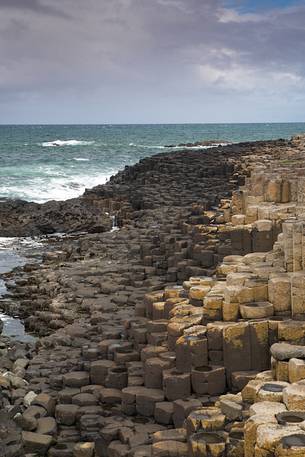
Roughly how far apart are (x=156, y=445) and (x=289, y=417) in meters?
2.13

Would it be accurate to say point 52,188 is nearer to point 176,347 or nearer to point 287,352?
point 176,347

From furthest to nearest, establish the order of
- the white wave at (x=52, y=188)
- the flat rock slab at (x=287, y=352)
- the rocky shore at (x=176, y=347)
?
1. the white wave at (x=52, y=188)
2. the flat rock slab at (x=287, y=352)
3. the rocky shore at (x=176, y=347)

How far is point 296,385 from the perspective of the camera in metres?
8.10

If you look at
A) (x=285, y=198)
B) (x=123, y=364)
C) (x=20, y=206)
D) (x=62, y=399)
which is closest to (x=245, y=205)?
(x=285, y=198)

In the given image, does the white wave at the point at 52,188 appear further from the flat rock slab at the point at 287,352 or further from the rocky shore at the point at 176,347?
the flat rock slab at the point at 287,352

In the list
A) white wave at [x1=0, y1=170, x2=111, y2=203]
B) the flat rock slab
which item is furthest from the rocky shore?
white wave at [x1=0, y1=170, x2=111, y2=203]

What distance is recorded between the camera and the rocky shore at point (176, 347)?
8.73 m

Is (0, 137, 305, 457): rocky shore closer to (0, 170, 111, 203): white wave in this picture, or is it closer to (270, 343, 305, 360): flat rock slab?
(270, 343, 305, 360): flat rock slab

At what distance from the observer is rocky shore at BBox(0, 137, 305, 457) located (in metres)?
8.73

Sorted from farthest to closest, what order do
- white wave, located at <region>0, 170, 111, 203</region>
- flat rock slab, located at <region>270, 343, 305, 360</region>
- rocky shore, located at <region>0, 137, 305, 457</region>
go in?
white wave, located at <region>0, 170, 111, 203</region> < flat rock slab, located at <region>270, 343, 305, 360</region> < rocky shore, located at <region>0, 137, 305, 457</region>

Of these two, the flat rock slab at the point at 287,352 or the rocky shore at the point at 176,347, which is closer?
the rocky shore at the point at 176,347

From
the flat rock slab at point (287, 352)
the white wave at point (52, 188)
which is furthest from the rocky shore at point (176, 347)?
the white wave at point (52, 188)

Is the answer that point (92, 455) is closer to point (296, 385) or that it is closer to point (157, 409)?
point (157, 409)

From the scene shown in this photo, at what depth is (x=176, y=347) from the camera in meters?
10.7
